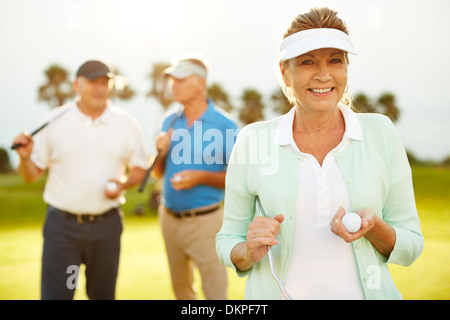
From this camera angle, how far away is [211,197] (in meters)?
4.32

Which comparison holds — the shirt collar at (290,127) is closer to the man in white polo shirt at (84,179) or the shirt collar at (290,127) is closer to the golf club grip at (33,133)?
the man in white polo shirt at (84,179)

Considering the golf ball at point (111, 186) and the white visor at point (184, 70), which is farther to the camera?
the white visor at point (184, 70)

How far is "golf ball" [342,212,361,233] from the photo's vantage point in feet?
5.47

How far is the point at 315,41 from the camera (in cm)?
179

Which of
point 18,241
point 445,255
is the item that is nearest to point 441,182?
point 445,255

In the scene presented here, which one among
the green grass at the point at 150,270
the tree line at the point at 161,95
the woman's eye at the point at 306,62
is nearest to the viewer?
the woman's eye at the point at 306,62

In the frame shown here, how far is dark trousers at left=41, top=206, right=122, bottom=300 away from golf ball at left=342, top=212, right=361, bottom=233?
280cm

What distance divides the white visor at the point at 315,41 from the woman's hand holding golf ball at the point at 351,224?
0.59 metres

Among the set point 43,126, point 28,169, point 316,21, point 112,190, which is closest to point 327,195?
point 316,21

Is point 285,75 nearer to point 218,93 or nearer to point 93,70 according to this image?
point 93,70

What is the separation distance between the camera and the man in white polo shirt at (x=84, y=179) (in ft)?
13.0

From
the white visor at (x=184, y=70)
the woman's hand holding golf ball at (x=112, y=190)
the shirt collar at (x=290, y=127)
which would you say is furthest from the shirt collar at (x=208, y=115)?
the shirt collar at (x=290, y=127)

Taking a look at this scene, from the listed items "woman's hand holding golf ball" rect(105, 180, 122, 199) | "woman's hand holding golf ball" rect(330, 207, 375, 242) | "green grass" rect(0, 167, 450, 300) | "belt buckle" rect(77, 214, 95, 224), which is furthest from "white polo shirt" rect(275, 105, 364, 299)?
"green grass" rect(0, 167, 450, 300)
